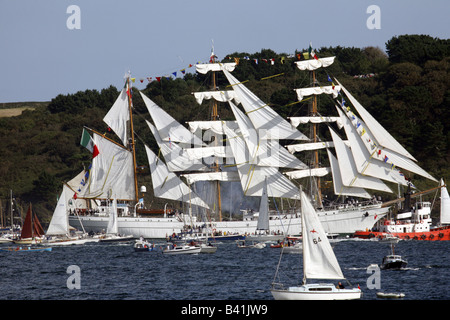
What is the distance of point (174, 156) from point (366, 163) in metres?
22.6

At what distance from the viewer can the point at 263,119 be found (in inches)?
3829

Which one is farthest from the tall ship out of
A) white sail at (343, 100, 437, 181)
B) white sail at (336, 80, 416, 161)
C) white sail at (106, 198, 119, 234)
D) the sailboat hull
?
the sailboat hull

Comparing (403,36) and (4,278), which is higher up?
(403,36)

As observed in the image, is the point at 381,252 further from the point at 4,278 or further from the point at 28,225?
the point at 28,225

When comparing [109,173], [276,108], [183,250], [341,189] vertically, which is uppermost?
[276,108]

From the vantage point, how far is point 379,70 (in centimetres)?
14488

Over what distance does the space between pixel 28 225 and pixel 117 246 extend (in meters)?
10.2

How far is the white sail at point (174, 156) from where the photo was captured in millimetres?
97750

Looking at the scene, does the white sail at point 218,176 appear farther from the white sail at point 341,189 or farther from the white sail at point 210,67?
the white sail at point 210,67

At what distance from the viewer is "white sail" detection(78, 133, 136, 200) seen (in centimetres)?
9806

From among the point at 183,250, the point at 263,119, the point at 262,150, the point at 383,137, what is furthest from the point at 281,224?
the point at 183,250

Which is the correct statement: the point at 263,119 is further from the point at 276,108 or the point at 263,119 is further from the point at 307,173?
the point at 276,108

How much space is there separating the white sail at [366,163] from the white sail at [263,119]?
25.7 feet
